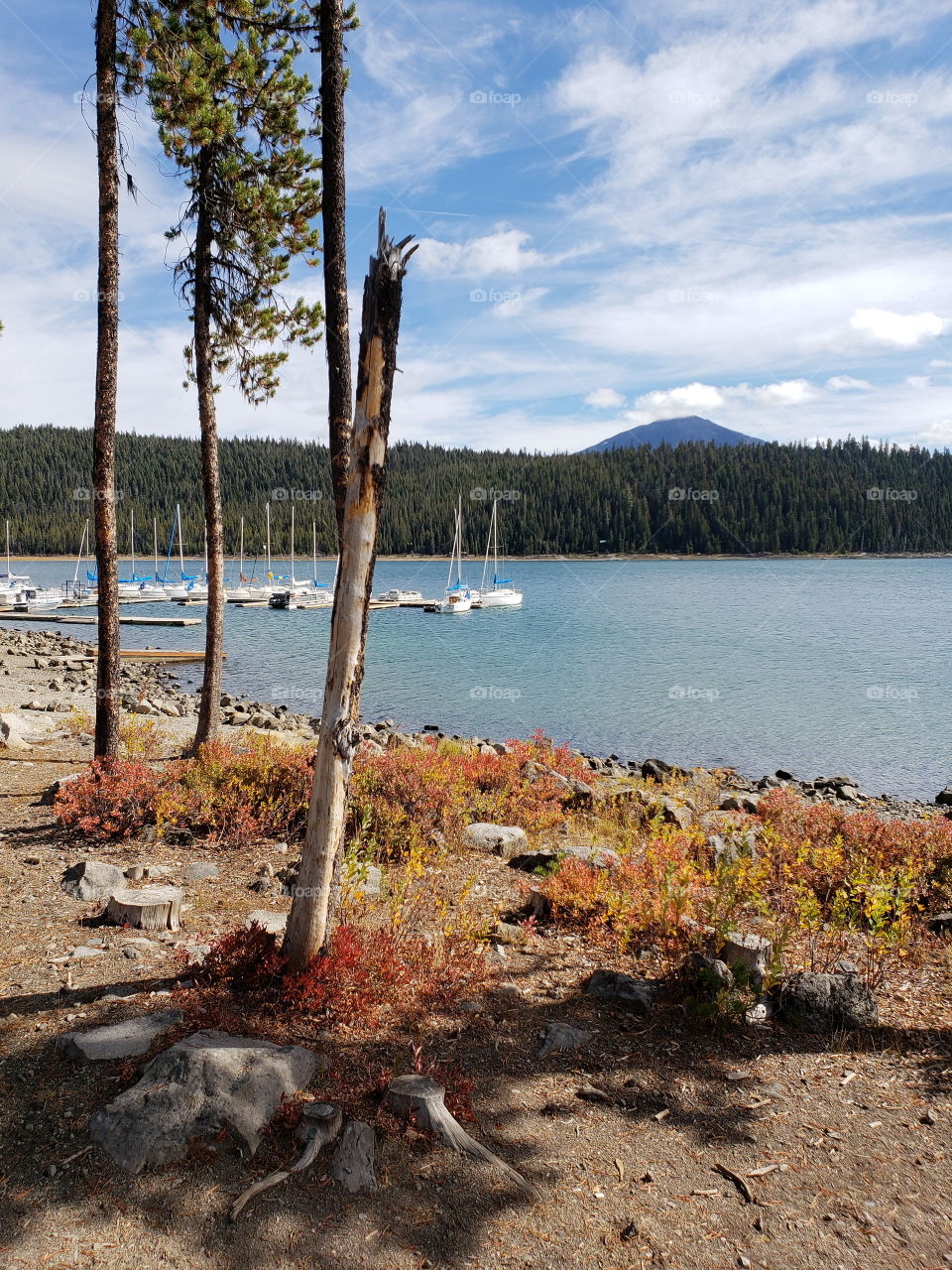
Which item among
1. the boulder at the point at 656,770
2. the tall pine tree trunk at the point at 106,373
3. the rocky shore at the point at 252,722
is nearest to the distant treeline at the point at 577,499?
the rocky shore at the point at 252,722

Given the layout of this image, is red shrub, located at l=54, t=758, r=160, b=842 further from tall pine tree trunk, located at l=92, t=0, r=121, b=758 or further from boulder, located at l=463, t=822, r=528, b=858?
boulder, located at l=463, t=822, r=528, b=858

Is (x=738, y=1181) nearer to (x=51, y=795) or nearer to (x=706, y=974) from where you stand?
(x=706, y=974)

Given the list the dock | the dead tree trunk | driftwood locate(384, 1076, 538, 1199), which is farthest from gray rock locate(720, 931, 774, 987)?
the dock

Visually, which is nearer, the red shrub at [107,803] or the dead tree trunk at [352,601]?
the dead tree trunk at [352,601]

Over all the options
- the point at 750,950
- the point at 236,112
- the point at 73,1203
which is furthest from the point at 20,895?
the point at 236,112

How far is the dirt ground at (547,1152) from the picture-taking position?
3430mm

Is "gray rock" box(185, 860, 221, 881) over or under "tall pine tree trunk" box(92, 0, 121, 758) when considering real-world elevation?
under

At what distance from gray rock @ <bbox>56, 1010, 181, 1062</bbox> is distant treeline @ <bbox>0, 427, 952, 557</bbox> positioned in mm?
135356

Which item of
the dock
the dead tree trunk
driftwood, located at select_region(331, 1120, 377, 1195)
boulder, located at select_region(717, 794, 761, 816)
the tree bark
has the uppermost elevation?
the tree bark

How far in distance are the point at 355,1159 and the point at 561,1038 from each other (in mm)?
1840

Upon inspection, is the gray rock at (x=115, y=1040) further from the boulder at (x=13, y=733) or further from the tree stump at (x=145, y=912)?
the boulder at (x=13, y=733)

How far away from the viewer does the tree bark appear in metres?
6.31

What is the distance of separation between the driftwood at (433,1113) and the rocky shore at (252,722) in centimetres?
843

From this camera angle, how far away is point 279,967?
5238 mm
